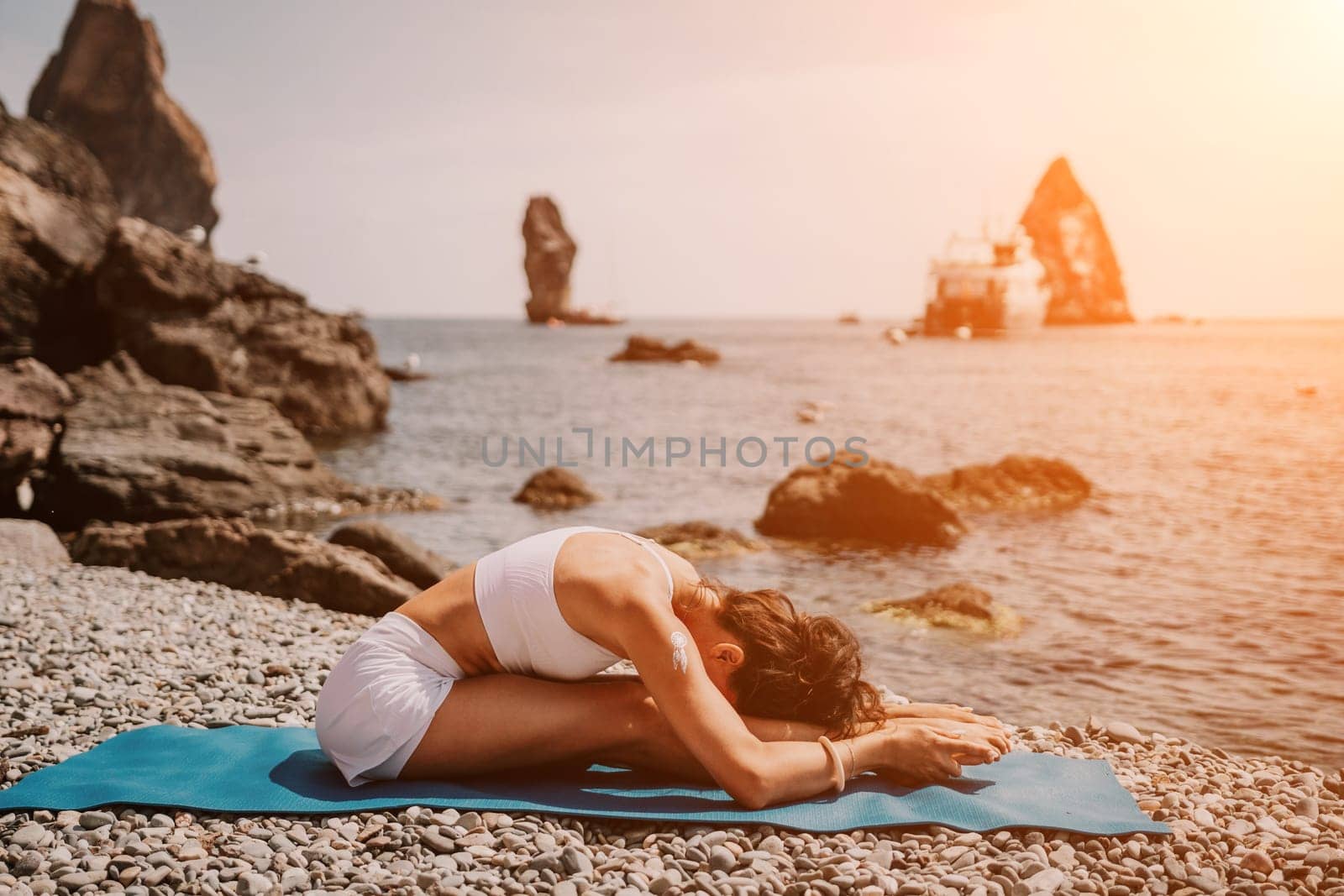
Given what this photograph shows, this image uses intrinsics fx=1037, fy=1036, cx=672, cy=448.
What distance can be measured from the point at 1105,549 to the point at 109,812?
36.7 ft

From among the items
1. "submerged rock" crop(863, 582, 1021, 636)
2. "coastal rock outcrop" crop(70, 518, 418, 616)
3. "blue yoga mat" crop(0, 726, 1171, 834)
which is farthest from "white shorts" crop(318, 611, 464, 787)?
"submerged rock" crop(863, 582, 1021, 636)

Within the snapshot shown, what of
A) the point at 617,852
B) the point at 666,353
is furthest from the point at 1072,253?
the point at 617,852

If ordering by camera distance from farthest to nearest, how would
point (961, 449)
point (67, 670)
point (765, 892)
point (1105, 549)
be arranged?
point (961, 449)
point (1105, 549)
point (67, 670)
point (765, 892)

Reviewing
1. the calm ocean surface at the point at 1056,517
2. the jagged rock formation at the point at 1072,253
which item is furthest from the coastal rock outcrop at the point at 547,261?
the calm ocean surface at the point at 1056,517

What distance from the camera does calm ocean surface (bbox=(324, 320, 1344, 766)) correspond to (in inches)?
281

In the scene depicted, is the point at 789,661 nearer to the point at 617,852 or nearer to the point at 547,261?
the point at 617,852

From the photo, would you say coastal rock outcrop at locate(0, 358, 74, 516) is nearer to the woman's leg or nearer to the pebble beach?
the pebble beach

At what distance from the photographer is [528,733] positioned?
3654mm

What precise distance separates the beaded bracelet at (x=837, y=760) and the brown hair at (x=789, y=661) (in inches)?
4.3

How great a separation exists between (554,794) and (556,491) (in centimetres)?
1097

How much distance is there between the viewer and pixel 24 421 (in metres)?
12.4

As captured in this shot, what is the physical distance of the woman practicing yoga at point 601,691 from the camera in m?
3.38

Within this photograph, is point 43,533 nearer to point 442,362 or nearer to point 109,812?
point 109,812

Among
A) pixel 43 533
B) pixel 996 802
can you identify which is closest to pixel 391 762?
pixel 996 802
